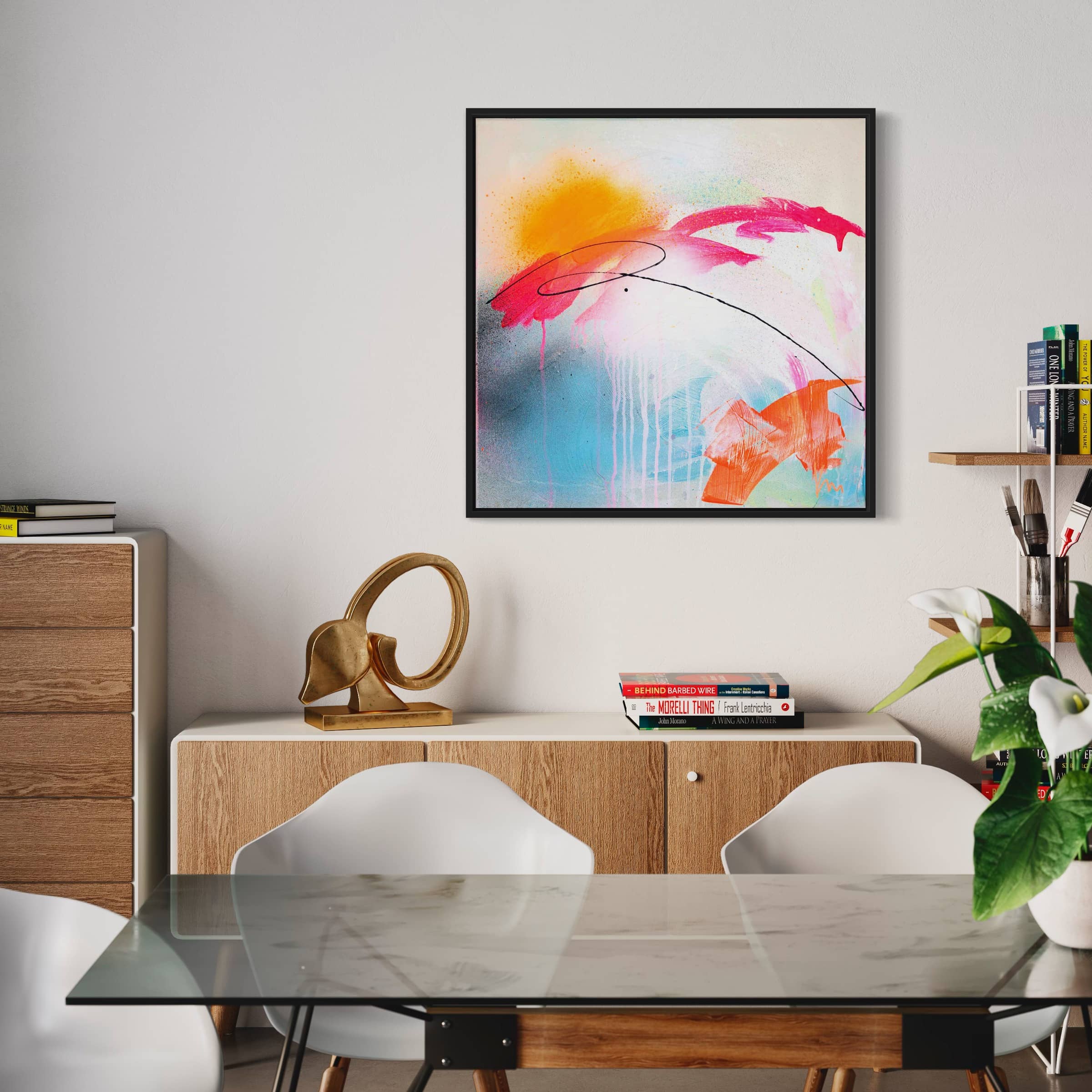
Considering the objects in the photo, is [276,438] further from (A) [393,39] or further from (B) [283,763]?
(A) [393,39]

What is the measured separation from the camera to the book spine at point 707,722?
8.79 feet

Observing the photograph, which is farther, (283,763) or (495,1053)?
(283,763)

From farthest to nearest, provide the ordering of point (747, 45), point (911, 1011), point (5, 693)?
point (747, 45), point (5, 693), point (911, 1011)

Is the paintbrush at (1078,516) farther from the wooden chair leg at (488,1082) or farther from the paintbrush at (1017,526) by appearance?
the wooden chair leg at (488,1082)

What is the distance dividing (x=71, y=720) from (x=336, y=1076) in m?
1.16

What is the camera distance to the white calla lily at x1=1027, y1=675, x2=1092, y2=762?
1174mm

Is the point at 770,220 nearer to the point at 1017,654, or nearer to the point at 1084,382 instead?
the point at 1084,382

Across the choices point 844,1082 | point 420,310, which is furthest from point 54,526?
point 844,1082

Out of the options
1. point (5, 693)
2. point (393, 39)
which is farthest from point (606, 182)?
point (5, 693)

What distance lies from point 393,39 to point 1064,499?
204 cm

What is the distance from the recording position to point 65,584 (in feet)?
8.55

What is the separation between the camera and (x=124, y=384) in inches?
115

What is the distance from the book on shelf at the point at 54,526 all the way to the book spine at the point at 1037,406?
2.19 meters

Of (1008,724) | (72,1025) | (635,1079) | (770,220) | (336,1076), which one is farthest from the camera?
(770,220)
